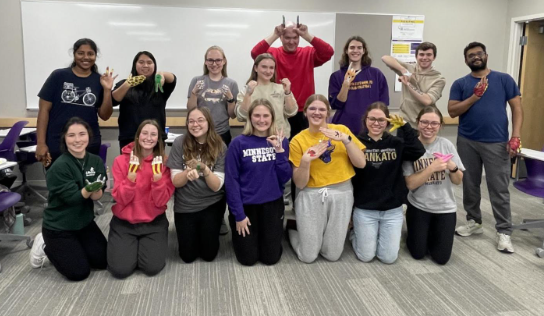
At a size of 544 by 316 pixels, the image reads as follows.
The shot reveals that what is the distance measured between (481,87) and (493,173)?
648mm

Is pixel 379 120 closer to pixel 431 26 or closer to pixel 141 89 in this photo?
pixel 141 89

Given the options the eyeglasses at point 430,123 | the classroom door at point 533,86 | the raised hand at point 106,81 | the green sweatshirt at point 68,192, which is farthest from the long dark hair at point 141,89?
the classroom door at point 533,86

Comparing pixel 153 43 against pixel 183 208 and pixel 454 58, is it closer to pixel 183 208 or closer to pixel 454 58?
pixel 183 208

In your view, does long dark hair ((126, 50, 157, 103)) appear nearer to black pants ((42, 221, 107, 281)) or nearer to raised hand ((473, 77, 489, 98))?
black pants ((42, 221, 107, 281))

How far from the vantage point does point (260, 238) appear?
2771 millimetres

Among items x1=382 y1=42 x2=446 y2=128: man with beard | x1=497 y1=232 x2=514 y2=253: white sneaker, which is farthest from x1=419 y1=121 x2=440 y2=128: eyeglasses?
x1=497 y1=232 x2=514 y2=253: white sneaker

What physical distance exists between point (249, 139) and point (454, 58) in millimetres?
3680

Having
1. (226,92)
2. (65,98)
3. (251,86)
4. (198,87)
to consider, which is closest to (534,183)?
(251,86)

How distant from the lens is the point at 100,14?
453 cm

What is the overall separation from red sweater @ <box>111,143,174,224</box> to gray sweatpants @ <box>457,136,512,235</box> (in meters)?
2.26

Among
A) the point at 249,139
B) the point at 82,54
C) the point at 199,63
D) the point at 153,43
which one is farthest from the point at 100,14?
the point at 249,139

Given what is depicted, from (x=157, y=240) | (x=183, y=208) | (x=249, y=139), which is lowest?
(x=157, y=240)

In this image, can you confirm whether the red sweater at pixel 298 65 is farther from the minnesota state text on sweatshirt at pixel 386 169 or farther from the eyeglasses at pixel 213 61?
the minnesota state text on sweatshirt at pixel 386 169

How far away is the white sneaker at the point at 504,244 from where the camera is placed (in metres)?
2.99
